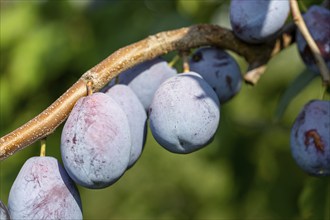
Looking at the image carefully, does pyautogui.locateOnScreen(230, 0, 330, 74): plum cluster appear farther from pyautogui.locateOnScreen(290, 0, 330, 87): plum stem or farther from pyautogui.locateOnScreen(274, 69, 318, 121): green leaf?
pyautogui.locateOnScreen(274, 69, 318, 121): green leaf

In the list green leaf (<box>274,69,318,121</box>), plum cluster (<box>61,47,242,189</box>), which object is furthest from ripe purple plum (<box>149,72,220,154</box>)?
green leaf (<box>274,69,318,121</box>)

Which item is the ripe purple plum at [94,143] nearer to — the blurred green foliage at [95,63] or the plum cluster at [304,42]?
the plum cluster at [304,42]

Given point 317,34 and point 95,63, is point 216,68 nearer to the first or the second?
point 317,34

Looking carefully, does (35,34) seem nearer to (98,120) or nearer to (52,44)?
(52,44)

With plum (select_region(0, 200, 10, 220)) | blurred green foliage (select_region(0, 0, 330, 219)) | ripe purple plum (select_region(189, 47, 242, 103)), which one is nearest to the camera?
plum (select_region(0, 200, 10, 220))

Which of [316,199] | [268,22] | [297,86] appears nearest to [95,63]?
[297,86]

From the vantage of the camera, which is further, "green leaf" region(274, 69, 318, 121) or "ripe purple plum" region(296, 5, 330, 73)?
"green leaf" region(274, 69, 318, 121)

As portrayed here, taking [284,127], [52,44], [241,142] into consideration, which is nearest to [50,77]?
[52,44]
